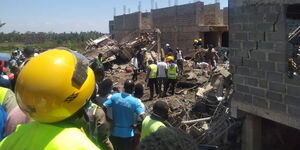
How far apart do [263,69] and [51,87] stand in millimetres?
4778

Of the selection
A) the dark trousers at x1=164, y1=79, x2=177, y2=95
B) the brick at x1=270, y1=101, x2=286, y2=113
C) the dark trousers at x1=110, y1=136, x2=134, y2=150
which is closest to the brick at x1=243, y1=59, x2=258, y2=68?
the brick at x1=270, y1=101, x2=286, y2=113

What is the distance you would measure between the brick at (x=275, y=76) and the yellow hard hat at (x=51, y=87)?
434cm

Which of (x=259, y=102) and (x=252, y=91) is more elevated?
(x=252, y=91)

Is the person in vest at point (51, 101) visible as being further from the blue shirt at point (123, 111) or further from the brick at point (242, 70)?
the brick at point (242, 70)

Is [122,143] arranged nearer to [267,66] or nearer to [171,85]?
[267,66]

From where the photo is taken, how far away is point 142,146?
6.06 feet

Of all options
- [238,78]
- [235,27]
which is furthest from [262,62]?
[235,27]

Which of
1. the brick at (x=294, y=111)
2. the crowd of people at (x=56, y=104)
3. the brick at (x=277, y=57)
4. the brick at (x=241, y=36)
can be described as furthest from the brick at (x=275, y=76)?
the crowd of people at (x=56, y=104)

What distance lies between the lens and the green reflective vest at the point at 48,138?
70.0 inches

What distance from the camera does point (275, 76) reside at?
5801 millimetres

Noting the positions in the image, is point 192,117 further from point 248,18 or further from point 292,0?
point 292,0

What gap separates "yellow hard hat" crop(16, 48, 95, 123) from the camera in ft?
6.03

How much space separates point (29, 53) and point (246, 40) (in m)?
3.49

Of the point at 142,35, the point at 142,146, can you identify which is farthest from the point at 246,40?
the point at 142,35
